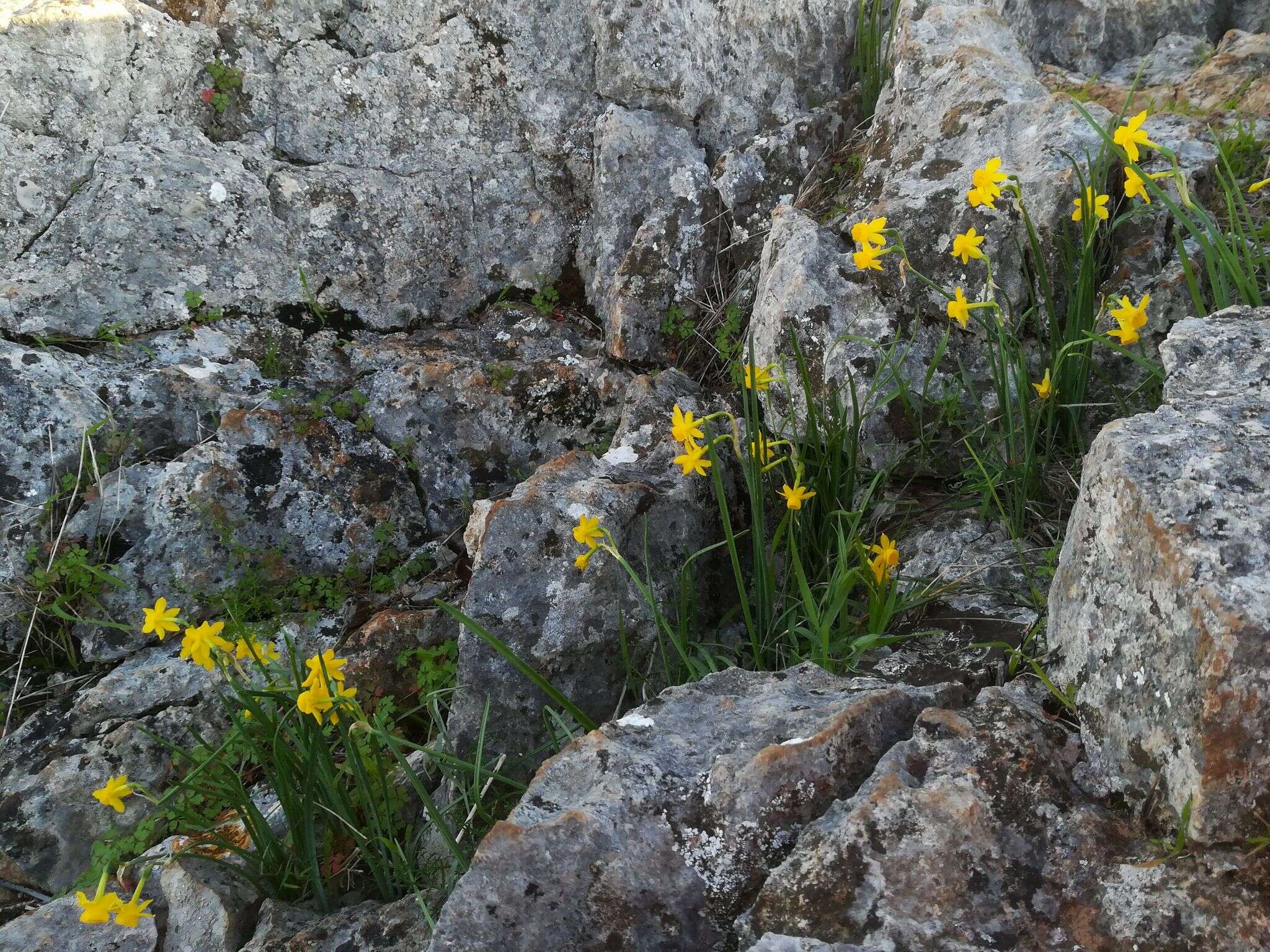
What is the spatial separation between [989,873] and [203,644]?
5.69ft

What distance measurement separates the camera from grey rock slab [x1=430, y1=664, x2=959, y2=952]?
1356 millimetres

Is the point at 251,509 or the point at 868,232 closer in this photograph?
the point at 868,232

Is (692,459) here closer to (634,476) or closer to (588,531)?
(588,531)

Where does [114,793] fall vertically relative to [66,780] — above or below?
above

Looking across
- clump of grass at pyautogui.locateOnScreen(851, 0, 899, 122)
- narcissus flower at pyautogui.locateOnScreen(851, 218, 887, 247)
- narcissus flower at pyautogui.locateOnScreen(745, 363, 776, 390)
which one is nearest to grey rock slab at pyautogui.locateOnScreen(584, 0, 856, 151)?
clump of grass at pyautogui.locateOnScreen(851, 0, 899, 122)

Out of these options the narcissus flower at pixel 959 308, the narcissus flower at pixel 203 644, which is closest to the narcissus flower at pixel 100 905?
the narcissus flower at pixel 203 644

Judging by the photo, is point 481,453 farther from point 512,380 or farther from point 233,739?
point 233,739

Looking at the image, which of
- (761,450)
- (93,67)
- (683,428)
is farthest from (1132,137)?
(93,67)

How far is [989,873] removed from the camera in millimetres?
1262

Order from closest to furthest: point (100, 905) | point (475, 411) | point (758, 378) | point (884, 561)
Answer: point (100, 905) < point (884, 561) < point (758, 378) < point (475, 411)

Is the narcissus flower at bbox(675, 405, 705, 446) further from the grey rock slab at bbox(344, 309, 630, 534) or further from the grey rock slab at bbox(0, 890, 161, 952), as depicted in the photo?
the grey rock slab at bbox(0, 890, 161, 952)

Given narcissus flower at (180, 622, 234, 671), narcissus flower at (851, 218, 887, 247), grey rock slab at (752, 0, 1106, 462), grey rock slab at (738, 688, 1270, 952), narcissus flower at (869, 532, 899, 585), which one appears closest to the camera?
grey rock slab at (738, 688, 1270, 952)

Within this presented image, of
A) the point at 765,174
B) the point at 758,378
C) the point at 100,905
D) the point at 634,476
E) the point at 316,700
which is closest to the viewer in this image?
the point at 100,905

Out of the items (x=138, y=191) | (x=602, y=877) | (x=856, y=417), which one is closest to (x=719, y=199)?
(x=856, y=417)
